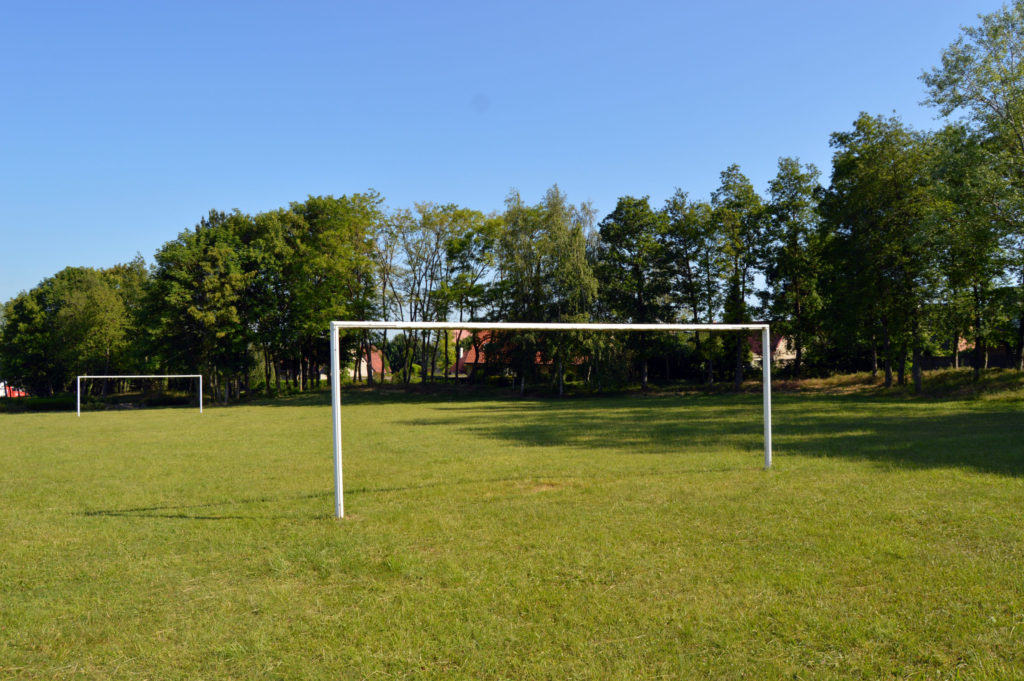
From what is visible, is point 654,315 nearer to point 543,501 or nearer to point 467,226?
point 467,226

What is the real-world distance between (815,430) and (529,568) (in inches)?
505

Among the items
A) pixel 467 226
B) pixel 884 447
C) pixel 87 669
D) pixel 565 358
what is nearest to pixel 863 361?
pixel 565 358

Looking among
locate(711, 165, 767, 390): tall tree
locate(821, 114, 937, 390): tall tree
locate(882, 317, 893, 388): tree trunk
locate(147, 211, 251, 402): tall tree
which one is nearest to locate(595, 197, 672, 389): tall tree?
locate(711, 165, 767, 390): tall tree

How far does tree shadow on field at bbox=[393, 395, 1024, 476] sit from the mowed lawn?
0.18m

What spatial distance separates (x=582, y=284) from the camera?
38.7m

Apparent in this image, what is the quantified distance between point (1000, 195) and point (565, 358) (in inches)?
946

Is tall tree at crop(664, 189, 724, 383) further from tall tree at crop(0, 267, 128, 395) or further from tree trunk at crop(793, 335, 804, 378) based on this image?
tall tree at crop(0, 267, 128, 395)

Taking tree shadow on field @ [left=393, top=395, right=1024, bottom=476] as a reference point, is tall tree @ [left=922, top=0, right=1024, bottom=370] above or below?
above

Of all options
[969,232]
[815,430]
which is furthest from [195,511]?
[969,232]

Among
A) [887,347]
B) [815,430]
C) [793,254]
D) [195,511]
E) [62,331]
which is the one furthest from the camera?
[62,331]

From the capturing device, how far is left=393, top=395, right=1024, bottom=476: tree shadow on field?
37.3 ft

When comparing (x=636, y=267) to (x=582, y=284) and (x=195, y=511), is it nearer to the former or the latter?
(x=582, y=284)

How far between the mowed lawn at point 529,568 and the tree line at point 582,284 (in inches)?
775

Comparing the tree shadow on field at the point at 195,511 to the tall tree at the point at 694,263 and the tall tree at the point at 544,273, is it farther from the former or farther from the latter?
the tall tree at the point at 694,263
